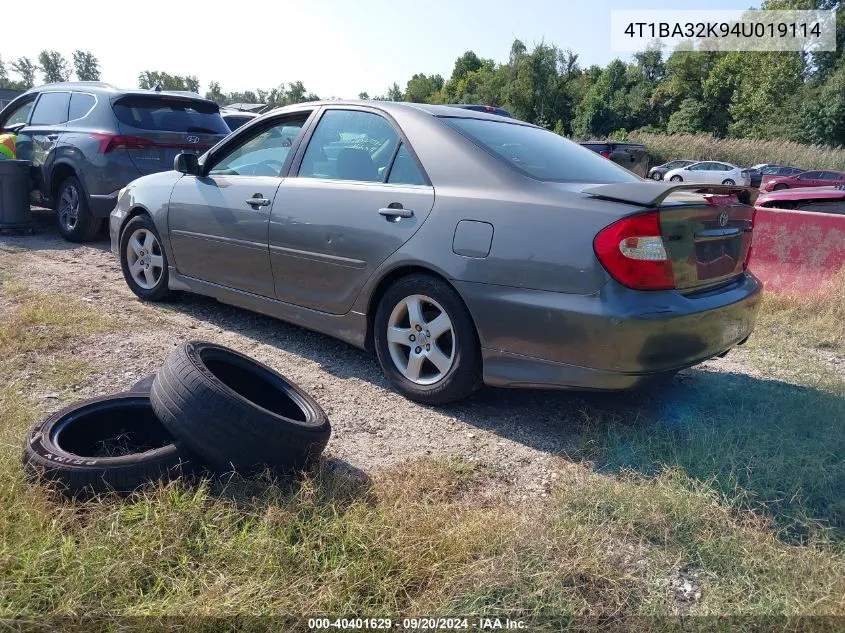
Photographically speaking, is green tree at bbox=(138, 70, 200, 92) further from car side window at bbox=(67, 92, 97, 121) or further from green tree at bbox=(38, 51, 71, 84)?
car side window at bbox=(67, 92, 97, 121)

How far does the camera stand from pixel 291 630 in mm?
2018

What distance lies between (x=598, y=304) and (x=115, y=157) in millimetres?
6266

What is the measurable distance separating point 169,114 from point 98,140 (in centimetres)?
87

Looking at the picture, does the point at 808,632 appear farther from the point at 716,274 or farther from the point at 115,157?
the point at 115,157

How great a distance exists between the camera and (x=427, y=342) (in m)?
3.76

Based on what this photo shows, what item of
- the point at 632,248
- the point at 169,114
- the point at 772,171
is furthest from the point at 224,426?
the point at 772,171

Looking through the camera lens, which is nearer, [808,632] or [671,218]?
[808,632]

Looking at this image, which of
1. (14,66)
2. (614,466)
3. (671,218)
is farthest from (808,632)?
(14,66)

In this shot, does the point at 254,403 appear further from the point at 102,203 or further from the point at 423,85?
the point at 423,85

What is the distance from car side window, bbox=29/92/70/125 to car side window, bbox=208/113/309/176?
14.6ft

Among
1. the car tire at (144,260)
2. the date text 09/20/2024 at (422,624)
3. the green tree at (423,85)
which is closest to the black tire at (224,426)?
the date text 09/20/2024 at (422,624)

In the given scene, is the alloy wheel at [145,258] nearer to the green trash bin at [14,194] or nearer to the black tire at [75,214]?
the black tire at [75,214]

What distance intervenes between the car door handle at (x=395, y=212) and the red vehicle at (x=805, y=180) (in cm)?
2053

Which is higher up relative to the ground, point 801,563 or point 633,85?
point 633,85
